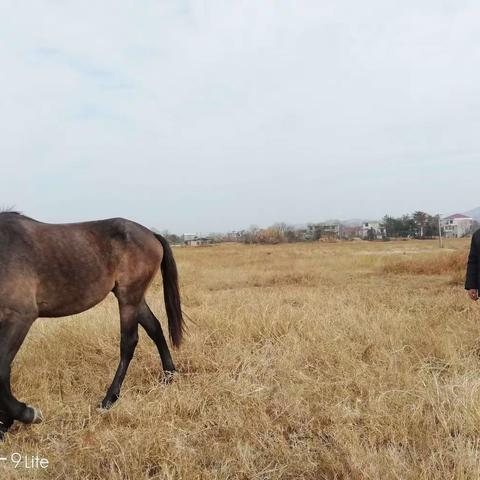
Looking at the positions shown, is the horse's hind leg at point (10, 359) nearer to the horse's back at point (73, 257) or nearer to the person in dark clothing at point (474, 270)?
the horse's back at point (73, 257)

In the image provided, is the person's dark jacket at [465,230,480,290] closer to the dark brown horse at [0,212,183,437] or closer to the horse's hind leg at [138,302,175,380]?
the dark brown horse at [0,212,183,437]

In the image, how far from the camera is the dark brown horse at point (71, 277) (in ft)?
10.6

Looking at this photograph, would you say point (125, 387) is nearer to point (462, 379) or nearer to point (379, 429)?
point (379, 429)

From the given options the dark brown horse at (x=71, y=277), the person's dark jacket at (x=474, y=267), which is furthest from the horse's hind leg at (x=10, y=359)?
the person's dark jacket at (x=474, y=267)

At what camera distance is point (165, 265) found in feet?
14.8

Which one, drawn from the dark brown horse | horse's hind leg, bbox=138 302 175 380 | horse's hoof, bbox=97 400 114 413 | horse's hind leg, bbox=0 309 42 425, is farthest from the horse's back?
horse's hoof, bbox=97 400 114 413

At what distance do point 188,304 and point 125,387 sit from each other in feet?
15.5

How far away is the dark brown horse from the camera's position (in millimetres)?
3240

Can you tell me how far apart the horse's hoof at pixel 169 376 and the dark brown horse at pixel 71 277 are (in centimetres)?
3

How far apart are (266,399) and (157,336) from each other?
4.25 feet

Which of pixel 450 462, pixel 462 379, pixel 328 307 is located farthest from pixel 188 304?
pixel 450 462

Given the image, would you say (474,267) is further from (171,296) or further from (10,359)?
(10,359)

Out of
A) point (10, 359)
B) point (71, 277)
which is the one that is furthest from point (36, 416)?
point (71, 277)

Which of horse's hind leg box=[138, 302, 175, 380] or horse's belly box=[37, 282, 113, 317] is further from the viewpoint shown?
horse's hind leg box=[138, 302, 175, 380]
